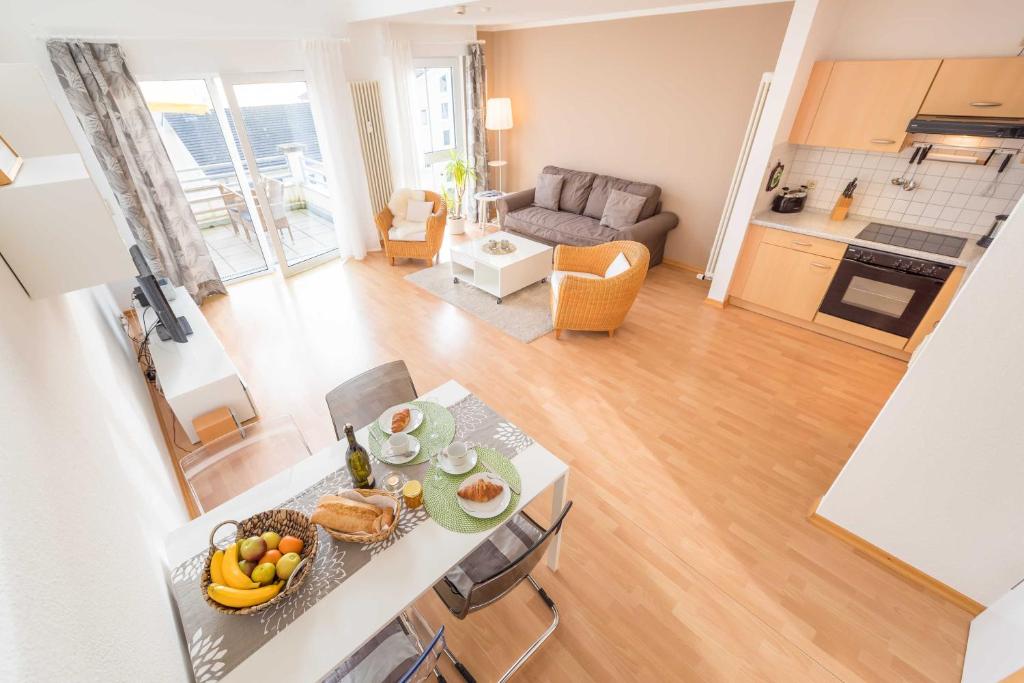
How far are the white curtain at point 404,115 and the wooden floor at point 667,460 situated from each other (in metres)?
1.79

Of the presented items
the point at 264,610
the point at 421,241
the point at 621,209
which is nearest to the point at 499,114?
the point at 421,241

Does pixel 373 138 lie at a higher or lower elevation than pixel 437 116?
lower

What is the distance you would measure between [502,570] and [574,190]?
4.87 metres

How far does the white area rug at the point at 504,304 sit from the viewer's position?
13.2 ft

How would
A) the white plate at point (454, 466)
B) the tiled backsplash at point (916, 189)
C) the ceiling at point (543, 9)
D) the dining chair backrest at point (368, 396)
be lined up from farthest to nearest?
the ceiling at point (543, 9)
the tiled backsplash at point (916, 189)
the dining chair backrest at point (368, 396)
the white plate at point (454, 466)

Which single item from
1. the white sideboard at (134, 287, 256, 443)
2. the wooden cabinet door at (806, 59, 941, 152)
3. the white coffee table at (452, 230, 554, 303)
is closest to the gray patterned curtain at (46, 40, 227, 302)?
the white sideboard at (134, 287, 256, 443)

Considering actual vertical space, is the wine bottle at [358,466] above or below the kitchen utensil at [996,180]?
below

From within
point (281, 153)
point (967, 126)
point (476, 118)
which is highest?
point (967, 126)

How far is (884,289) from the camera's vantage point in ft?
11.1

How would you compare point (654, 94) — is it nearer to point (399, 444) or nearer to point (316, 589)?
point (399, 444)

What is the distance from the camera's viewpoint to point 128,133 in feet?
11.7

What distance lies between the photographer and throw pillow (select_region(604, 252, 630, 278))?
3.63 metres

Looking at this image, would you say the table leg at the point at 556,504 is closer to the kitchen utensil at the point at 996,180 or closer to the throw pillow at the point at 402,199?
the kitchen utensil at the point at 996,180

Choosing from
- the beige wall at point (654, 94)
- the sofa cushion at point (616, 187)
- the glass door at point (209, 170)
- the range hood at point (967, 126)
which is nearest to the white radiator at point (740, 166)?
the beige wall at point (654, 94)
